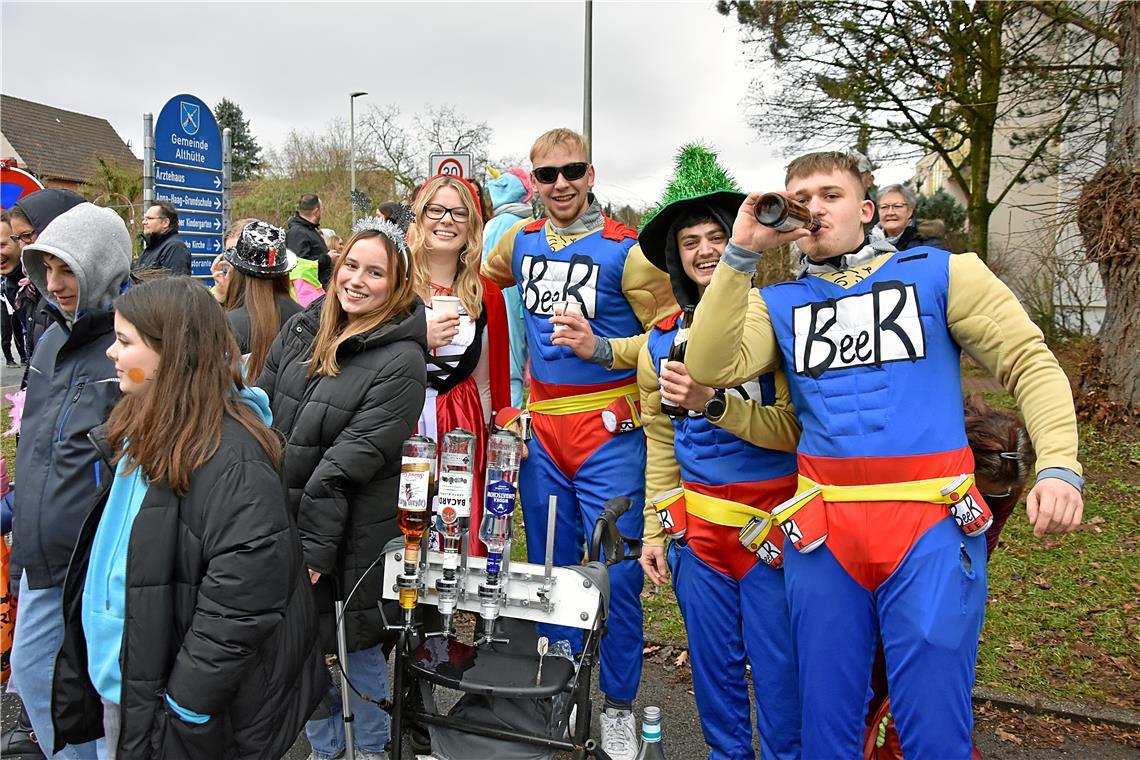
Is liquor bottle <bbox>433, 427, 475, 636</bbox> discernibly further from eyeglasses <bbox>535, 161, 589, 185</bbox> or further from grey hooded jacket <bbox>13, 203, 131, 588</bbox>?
eyeglasses <bbox>535, 161, 589, 185</bbox>

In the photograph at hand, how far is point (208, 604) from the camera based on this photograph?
2127 mm

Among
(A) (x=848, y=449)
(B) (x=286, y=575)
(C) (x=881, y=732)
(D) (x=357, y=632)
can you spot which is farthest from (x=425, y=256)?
(C) (x=881, y=732)

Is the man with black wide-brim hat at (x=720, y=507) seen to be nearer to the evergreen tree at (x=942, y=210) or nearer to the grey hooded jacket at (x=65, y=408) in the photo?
the grey hooded jacket at (x=65, y=408)

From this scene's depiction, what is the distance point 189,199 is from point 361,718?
976 cm

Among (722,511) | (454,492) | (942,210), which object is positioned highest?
(942,210)

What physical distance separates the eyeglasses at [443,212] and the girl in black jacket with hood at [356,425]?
533mm

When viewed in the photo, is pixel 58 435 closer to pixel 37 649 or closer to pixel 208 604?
pixel 37 649

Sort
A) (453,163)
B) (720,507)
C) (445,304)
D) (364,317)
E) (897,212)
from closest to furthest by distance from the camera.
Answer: (720,507)
(364,317)
(445,304)
(897,212)
(453,163)

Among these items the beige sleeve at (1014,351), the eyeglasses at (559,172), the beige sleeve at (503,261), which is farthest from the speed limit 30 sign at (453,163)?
the beige sleeve at (1014,351)

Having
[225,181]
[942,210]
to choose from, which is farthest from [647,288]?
[942,210]

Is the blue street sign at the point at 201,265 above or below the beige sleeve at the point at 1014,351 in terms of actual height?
above

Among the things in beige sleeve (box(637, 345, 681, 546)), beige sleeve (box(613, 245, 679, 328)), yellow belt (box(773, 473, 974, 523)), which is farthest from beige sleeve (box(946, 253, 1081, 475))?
beige sleeve (box(613, 245, 679, 328))

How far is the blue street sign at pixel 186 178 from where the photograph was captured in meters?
10.6

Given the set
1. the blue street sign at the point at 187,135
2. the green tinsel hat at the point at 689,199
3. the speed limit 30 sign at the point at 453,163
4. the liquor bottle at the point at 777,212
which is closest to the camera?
the liquor bottle at the point at 777,212
